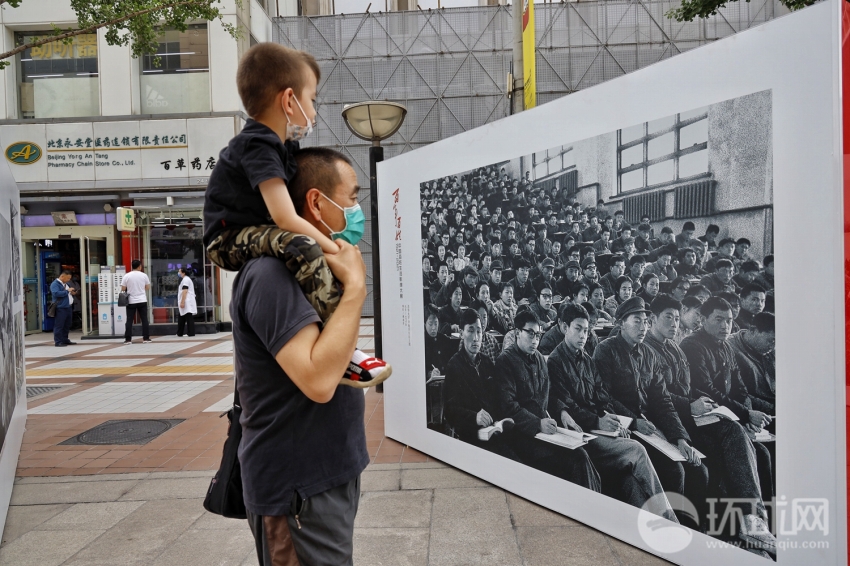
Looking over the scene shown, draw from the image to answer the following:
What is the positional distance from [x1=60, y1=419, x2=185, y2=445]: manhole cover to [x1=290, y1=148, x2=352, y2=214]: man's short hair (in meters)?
4.90

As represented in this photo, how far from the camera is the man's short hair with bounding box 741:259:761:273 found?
2.40 metres

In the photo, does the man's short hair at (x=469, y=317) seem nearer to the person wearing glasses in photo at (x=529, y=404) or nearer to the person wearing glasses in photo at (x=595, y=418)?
the person wearing glasses in photo at (x=529, y=404)

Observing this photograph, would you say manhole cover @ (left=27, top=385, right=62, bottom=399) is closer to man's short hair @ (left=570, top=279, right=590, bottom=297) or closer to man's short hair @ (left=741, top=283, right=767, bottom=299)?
man's short hair @ (left=570, top=279, right=590, bottom=297)

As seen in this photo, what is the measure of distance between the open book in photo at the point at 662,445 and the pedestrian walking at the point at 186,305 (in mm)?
13326

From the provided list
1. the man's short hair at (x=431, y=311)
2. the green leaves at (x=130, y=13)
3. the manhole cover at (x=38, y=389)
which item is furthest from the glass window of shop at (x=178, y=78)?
the man's short hair at (x=431, y=311)

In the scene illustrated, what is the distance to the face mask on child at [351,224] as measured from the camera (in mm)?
1469

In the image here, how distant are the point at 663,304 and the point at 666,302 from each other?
0.7 inches

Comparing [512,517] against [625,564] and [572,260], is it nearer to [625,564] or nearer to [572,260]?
[625,564]

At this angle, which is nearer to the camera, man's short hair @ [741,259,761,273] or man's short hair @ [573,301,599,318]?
man's short hair @ [741,259,761,273]

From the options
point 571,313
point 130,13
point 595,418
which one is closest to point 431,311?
point 571,313

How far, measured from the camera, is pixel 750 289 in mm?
2426

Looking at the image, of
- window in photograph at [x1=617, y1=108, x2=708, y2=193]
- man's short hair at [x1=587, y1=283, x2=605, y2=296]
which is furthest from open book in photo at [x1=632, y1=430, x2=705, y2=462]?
window in photograph at [x1=617, y1=108, x2=708, y2=193]

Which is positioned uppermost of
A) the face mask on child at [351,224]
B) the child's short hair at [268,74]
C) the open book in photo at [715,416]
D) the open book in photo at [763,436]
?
the child's short hair at [268,74]

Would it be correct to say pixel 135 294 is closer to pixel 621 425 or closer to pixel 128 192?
pixel 128 192
